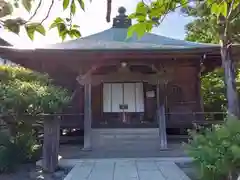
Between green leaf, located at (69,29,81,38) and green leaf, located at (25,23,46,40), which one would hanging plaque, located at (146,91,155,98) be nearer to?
green leaf, located at (69,29,81,38)

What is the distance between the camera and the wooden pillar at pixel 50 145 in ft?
16.7

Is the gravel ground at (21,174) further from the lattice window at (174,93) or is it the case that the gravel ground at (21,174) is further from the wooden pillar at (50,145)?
the lattice window at (174,93)

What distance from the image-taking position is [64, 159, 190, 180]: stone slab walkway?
4.60 m

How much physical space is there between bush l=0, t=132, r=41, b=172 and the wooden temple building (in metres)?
1.77

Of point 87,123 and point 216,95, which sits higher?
point 216,95

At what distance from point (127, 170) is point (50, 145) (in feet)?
4.90

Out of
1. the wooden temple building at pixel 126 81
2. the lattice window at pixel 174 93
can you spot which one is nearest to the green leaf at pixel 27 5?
the wooden temple building at pixel 126 81

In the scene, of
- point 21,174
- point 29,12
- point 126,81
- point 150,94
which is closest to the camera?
point 29,12

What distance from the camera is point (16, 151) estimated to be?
17.4 feet

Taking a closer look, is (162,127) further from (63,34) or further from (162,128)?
(63,34)

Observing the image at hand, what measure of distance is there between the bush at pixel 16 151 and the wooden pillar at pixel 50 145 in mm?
603

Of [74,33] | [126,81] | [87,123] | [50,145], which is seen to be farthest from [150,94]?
[74,33]

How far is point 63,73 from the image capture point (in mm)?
8898

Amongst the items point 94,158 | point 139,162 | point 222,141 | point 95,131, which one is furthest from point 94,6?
point 95,131
